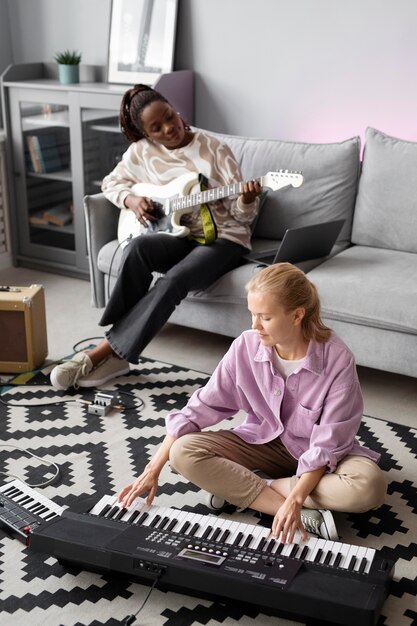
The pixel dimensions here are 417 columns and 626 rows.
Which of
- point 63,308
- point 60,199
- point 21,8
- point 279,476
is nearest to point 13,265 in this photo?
point 60,199

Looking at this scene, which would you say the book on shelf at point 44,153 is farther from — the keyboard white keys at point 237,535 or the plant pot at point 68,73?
the keyboard white keys at point 237,535

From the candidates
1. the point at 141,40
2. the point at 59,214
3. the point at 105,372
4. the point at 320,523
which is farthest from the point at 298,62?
the point at 320,523

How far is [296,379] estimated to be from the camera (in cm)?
214

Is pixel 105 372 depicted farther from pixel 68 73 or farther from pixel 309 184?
pixel 68 73

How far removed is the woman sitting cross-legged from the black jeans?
0.81 meters

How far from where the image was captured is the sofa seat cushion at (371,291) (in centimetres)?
280

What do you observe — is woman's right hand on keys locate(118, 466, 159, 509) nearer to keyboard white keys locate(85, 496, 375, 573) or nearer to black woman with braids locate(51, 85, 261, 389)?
keyboard white keys locate(85, 496, 375, 573)

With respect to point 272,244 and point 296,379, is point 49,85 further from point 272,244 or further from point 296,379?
point 296,379

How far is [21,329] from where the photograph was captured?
3117 mm

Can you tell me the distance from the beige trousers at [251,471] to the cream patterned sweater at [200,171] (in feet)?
3.70

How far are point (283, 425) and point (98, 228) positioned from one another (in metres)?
1.54

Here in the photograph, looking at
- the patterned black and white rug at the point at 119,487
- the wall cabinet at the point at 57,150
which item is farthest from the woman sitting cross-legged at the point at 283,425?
the wall cabinet at the point at 57,150

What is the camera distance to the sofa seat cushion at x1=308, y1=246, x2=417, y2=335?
2.80 metres

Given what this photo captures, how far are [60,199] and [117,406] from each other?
1721mm
